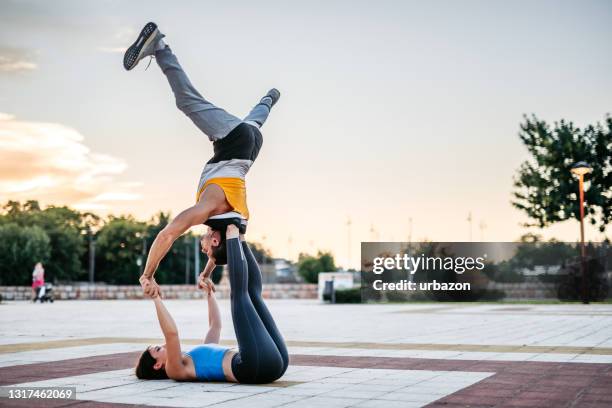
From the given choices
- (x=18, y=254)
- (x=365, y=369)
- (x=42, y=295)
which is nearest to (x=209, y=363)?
(x=365, y=369)

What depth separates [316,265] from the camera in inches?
3588

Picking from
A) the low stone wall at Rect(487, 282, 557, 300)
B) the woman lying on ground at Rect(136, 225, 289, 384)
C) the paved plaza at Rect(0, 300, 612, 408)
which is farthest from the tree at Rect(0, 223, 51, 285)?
the woman lying on ground at Rect(136, 225, 289, 384)

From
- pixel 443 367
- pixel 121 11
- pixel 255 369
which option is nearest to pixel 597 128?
pixel 121 11

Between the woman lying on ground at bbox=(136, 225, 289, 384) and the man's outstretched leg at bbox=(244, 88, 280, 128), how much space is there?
1153 mm

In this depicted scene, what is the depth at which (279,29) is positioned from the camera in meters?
19.4

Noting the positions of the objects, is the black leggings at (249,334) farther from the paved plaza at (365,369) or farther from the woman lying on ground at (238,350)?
the paved plaza at (365,369)

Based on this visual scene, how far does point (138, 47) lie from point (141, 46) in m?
0.03

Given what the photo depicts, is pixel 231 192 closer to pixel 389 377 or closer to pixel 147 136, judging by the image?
pixel 389 377

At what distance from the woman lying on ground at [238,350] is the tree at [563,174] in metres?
28.4

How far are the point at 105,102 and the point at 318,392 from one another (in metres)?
15.3

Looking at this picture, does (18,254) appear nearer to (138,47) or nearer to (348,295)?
(348,295)

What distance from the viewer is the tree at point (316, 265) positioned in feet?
290

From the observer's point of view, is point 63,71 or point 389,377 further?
point 63,71

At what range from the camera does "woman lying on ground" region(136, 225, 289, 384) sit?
20.8ft
